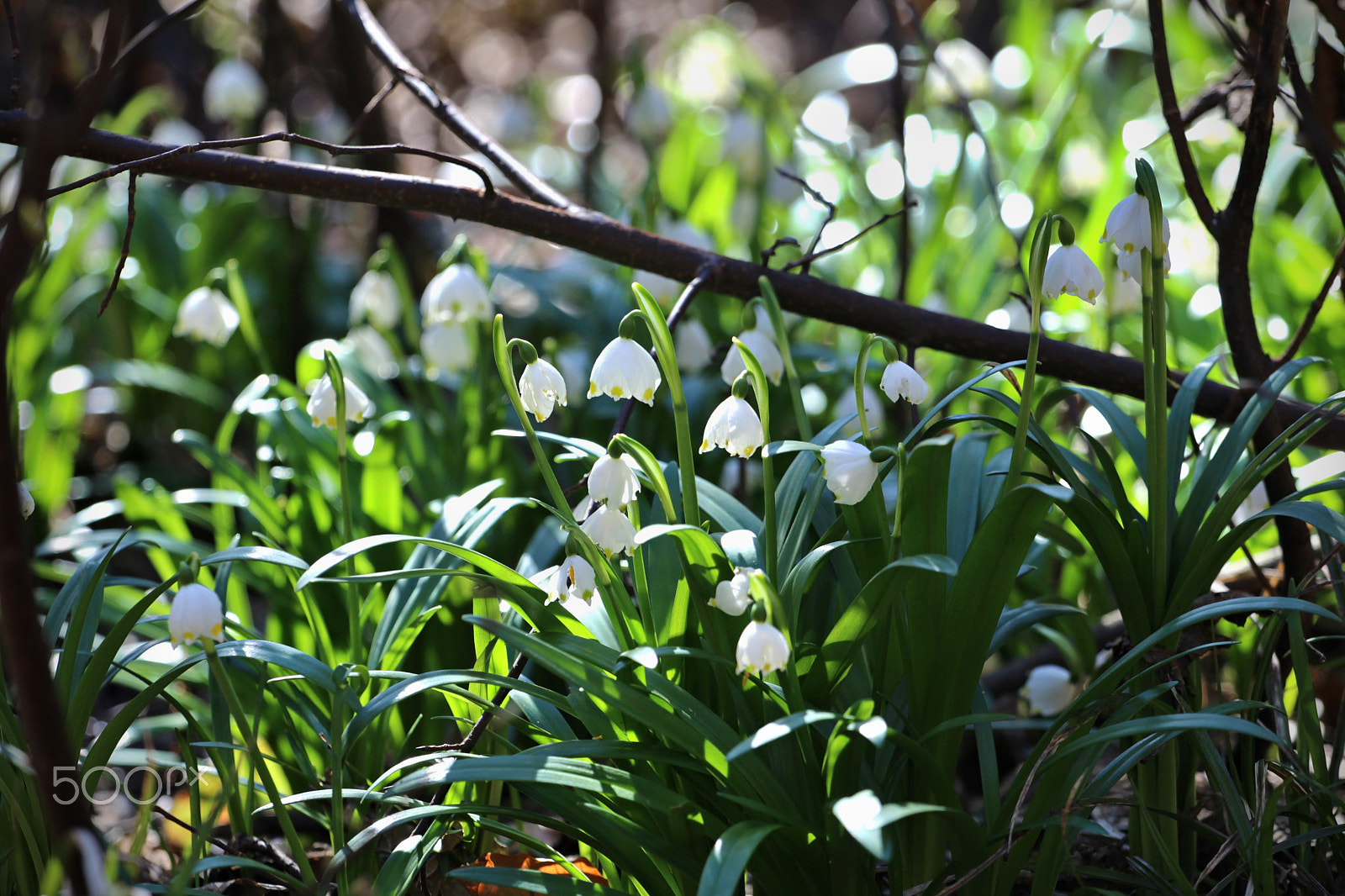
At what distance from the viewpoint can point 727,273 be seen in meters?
1.87

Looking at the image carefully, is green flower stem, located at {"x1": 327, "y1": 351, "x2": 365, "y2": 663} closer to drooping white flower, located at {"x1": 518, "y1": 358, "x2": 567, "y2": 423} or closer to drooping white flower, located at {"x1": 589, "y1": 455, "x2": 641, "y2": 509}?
drooping white flower, located at {"x1": 518, "y1": 358, "x2": 567, "y2": 423}

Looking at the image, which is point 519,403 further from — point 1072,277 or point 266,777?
point 1072,277

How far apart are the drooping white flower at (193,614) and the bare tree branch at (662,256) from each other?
0.78 m

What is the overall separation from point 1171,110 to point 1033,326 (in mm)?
721

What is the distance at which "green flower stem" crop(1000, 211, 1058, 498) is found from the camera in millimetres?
1188

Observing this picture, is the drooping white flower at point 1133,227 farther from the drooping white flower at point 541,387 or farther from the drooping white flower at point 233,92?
the drooping white flower at point 233,92

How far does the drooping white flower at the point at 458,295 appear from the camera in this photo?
202cm

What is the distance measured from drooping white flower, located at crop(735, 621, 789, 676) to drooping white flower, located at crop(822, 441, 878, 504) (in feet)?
0.70

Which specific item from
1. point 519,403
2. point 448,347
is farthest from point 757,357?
point 448,347

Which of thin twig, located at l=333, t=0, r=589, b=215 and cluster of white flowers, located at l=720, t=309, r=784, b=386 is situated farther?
thin twig, located at l=333, t=0, r=589, b=215

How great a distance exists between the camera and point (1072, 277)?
129cm

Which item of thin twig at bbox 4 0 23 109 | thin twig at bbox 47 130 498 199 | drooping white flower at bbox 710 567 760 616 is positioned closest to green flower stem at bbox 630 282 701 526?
drooping white flower at bbox 710 567 760 616

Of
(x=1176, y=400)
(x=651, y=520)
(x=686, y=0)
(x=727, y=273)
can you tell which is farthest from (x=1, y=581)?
(x=686, y=0)

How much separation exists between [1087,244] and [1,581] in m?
3.26
